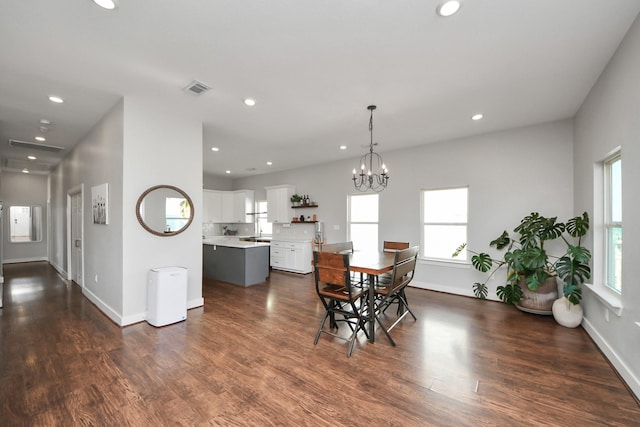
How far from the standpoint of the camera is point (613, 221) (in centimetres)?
270

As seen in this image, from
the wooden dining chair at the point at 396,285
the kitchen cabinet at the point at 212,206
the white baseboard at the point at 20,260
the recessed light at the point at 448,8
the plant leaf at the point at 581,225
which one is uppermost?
the recessed light at the point at 448,8

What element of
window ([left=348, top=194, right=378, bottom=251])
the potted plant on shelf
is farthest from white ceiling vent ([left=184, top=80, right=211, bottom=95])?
the potted plant on shelf

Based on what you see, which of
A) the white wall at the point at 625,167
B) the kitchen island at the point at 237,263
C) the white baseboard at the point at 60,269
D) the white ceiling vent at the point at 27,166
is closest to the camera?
the white wall at the point at 625,167

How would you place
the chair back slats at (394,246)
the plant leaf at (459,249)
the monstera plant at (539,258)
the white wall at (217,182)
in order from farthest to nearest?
the white wall at (217,182)
the plant leaf at (459,249)
the chair back slats at (394,246)
the monstera plant at (539,258)

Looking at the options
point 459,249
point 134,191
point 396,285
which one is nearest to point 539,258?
point 459,249

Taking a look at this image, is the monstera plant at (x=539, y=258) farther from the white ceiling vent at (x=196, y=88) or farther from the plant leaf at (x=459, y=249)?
the white ceiling vent at (x=196, y=88)

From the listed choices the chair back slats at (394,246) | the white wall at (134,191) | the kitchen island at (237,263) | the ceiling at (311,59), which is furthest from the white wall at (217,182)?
the chair back slats at (394,246)

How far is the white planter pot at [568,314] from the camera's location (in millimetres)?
3193

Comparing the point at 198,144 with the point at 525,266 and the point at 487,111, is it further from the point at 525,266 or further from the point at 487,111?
the point at 525,266

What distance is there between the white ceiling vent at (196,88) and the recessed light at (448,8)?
2255mm

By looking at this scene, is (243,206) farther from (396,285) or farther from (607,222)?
(607,222)

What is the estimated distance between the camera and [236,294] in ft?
15.2

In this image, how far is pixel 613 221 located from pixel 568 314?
1.24 meters

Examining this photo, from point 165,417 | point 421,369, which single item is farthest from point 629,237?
point 165,417
